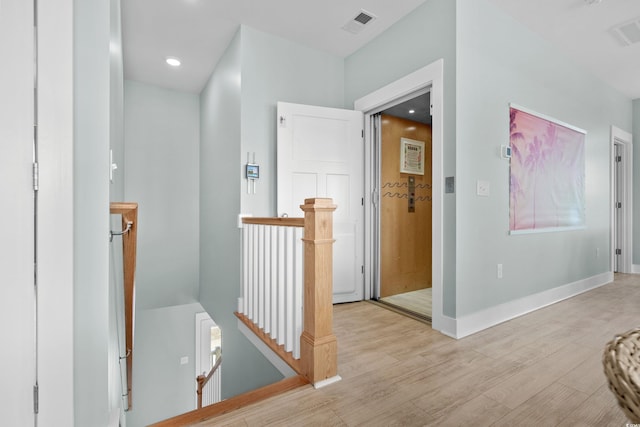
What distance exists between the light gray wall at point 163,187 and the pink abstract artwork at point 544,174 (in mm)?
4112

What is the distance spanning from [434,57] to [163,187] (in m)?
3.83

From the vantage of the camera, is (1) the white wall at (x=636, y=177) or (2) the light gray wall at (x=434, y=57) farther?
(1) the white wall at (x=636, y=177)

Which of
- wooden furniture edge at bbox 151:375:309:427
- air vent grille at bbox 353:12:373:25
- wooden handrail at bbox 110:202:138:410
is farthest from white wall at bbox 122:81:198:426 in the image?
wooden furniture edge at bbox 151:375:309:427

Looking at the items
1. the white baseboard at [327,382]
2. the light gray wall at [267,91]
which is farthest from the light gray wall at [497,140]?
the light gray wall at [267,91]

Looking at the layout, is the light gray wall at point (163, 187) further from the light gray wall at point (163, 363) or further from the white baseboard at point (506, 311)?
the white baseboard at point (506, 311)

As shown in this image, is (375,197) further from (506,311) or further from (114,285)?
(114,285)

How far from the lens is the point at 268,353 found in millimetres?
2178

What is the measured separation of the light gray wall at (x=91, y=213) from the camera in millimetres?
1059

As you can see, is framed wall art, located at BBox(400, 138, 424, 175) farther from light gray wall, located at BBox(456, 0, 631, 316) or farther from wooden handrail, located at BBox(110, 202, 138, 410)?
wooden handrail, located at BBox(110, 202, 138, 410)

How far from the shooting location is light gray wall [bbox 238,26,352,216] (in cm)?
287

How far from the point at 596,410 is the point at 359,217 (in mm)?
2215

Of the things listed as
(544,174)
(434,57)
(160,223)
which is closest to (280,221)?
(434,57)
